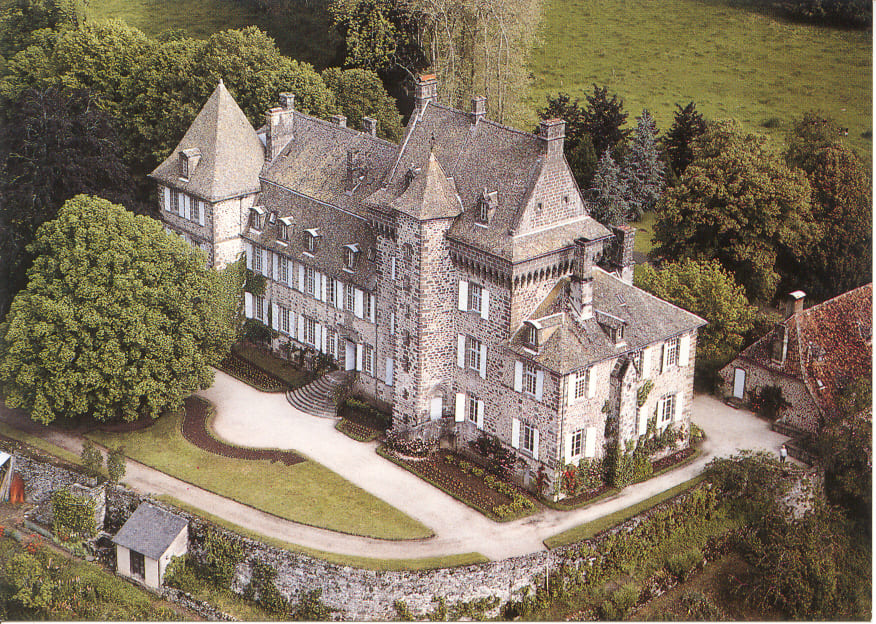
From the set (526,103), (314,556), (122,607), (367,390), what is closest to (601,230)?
(367,390)

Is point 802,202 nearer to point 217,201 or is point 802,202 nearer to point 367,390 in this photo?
point 367,390

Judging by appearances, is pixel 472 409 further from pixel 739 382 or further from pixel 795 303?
pixel 795 303

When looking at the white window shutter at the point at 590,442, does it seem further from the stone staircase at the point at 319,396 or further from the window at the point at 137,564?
the window at the point at 137,564

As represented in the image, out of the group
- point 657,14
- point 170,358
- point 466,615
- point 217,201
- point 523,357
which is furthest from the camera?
point 657,14

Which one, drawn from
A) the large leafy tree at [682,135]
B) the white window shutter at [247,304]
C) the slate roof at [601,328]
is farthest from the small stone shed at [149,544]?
A: the large leafy tree at [682,135]

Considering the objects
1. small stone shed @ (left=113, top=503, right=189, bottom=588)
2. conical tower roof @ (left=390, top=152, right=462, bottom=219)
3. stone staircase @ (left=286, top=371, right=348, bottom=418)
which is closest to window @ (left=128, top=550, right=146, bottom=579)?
small stone shed @ (left=113, top=503, right=189, bottom=588)

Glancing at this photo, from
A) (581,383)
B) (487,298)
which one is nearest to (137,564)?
(487,298)

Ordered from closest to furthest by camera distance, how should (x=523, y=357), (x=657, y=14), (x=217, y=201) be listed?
(x=523, y=357), (x=217, y=201), (x=657, y=14)
